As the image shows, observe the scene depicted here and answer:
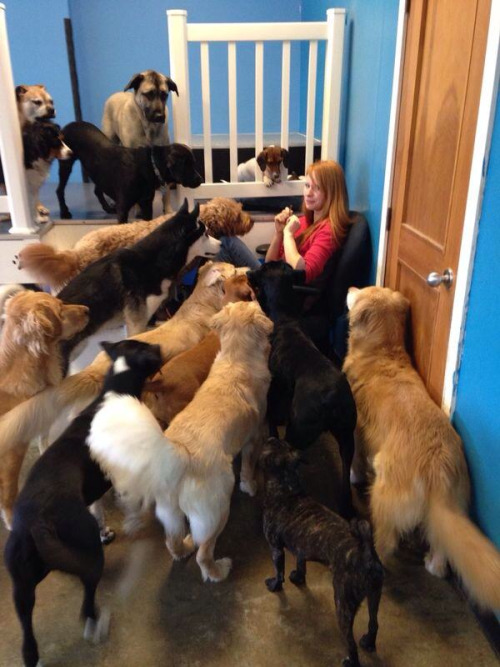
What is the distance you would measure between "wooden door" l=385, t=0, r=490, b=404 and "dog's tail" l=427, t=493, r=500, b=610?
0.48 m

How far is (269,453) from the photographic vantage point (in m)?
1.80

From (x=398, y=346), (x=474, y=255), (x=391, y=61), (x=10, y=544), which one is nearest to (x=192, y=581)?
(x=10, y=544)

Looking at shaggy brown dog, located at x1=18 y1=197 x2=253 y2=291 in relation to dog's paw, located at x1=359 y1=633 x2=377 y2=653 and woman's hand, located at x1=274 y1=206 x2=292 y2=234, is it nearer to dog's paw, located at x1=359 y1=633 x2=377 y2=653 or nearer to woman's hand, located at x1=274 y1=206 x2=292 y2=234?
woman's hand, located at x1=274 y1=206 x2=292 y2=234

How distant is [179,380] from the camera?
2168mm

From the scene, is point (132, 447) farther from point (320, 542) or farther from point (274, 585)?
point (274, 585)

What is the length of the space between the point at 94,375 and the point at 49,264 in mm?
959

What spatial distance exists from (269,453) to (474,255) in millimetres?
968

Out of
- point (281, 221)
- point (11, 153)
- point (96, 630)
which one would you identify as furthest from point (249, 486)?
point (11, 153)

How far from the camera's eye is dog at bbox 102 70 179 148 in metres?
3.42

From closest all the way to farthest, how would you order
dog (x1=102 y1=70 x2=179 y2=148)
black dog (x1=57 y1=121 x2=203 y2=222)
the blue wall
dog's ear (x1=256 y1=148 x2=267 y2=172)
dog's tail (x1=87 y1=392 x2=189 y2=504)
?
dog's tail (x1=87 y1=392 x2=189 y2=504)
the blue wall
black dog (x1=57 y1=121 x2=203 y2=222)
dog (x1=102 y1=70 x2=179 y2=148)
dog's ear (x1=256 y1=148 x2=267 y2=172)

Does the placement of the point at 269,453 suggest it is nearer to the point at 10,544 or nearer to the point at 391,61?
the point at 10,544

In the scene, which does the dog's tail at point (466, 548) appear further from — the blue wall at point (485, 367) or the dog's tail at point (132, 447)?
the dog's tail at point (132, 447)

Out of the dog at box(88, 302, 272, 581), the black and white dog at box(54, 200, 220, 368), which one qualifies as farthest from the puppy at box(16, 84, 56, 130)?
the dog at box(88, 302, 272, 581)

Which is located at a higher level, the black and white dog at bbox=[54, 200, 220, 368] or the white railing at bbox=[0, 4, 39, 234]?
the white railing at bbox=[0, 4, 39, 234]
